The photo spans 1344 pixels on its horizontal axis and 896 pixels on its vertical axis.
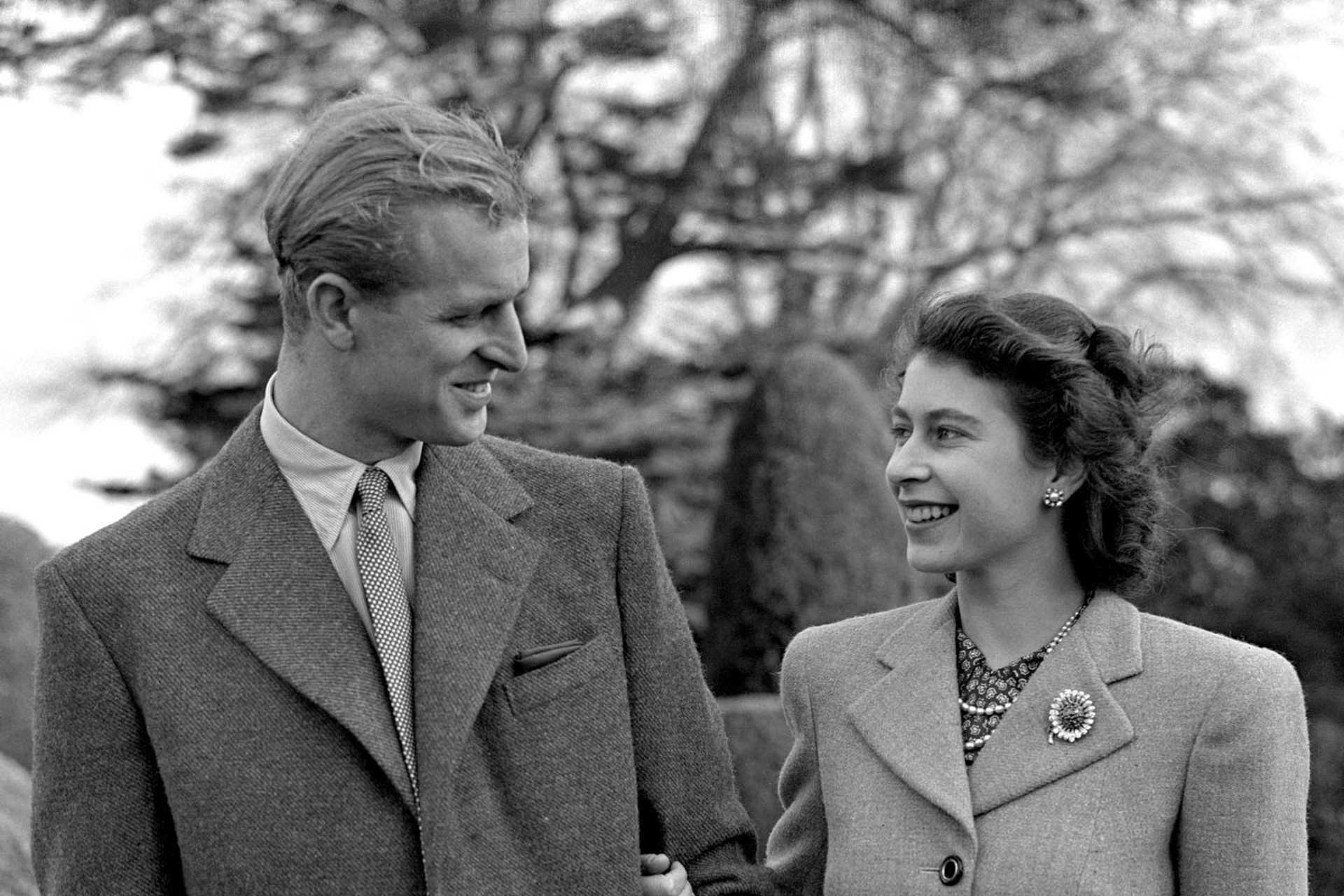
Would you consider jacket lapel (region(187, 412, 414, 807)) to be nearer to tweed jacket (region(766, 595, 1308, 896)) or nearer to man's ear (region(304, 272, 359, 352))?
man's ear (region(304, 272, 359, 352))

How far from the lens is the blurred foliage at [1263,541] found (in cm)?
1102

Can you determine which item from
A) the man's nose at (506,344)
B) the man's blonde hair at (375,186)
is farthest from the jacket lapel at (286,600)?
the man's nose at (506,344)

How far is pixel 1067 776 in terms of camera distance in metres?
2.82

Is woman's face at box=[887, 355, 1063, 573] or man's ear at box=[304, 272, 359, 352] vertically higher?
man's ear at box=[304, 272, 359, 352]

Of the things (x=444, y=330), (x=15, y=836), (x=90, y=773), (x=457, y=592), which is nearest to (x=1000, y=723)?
(x=457, y=592)

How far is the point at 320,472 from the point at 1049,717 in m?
1.27

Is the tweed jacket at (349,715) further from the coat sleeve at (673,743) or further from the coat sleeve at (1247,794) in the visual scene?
the coat sleeve at (1247,794)

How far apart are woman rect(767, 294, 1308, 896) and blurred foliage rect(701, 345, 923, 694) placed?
2.53 metres

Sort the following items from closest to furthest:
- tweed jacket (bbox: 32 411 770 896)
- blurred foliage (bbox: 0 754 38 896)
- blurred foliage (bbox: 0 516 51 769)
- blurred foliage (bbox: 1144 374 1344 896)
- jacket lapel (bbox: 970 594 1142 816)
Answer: tweed jacket (bbox: 32 411 770 896) → jacket lapel (bbox: 970 594 1142 816) → blurred foliage (bbox: 0 754 38 896) → blurred foliage (bbox: 0 516 51 769) → blurred foliage (bbox: 1144 374 1344 896)

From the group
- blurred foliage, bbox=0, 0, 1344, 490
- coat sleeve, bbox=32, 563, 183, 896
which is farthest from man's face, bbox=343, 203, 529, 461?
blurred foliage, bbox=0, 0, 1344, 490

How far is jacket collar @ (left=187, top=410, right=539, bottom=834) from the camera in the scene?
8.54 feet

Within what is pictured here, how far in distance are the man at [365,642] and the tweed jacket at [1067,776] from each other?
0.29 metres

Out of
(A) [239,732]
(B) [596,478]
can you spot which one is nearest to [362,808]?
(A) [239,732]

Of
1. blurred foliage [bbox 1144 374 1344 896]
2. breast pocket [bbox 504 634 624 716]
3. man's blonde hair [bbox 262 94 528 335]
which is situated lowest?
blurred foliage [bbox 1144 374 1344 896]
